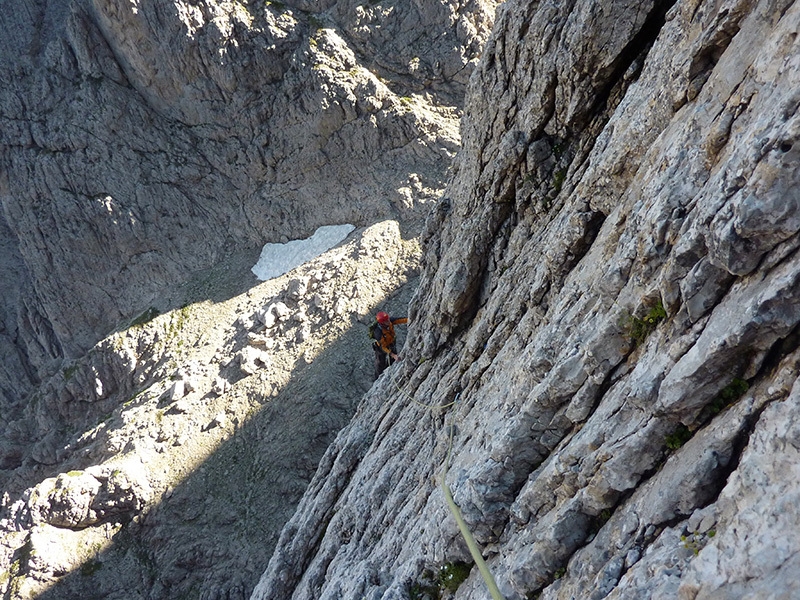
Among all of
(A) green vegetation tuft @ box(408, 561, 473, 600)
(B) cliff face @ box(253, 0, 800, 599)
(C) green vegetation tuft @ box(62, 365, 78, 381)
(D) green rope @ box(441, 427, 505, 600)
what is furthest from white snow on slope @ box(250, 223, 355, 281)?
(A) green vegetation tuft @ box(408, 561, 473, 600)

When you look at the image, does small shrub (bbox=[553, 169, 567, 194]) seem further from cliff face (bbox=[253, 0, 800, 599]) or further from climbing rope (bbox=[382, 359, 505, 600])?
climbing rope (bbox=[382, 359, 505, 600])

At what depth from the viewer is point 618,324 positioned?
20.2 ft

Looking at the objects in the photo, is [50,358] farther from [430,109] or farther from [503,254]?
[503,254]

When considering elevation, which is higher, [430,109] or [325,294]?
[430,109]

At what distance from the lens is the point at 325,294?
102ft

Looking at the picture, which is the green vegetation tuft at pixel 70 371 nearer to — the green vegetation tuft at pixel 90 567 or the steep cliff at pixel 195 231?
the steep cliff at pixel 195 231

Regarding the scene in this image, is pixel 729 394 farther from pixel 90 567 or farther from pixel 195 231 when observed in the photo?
pixel 195 231

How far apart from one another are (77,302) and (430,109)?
31344 mm

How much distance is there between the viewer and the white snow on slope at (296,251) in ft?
117

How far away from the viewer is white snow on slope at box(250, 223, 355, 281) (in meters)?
35.7

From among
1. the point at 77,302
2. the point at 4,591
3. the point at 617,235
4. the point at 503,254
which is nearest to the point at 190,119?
the point at 77,302

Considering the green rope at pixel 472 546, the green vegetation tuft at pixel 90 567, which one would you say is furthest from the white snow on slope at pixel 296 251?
the green rope at pixel 472 546

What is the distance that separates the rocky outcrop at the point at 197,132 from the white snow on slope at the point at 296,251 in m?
0.90

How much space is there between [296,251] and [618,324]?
32.3 m
